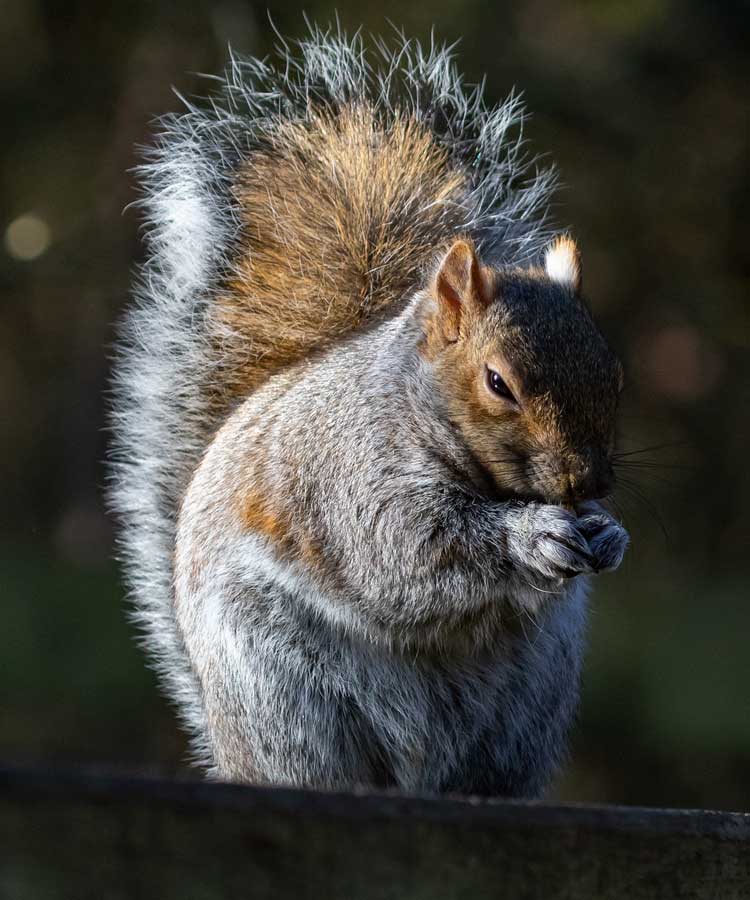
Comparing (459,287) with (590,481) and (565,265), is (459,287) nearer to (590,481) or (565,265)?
(565,265)

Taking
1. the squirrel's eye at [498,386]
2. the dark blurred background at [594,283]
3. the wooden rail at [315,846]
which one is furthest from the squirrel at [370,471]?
the dark blurred background at [594,283]

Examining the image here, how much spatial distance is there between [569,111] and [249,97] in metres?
3.59

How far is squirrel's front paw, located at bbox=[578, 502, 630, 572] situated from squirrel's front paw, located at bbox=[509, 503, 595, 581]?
11 millimetres

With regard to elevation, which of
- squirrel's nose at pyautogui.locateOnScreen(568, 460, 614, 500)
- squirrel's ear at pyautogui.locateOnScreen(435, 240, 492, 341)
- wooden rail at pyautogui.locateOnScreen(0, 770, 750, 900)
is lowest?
wooden rail at pyautogui.locateOnScreen(0, 770, 750, 900)

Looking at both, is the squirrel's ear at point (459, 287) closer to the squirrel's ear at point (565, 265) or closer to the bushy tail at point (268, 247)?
the squirrel's ear at point (565, 265)

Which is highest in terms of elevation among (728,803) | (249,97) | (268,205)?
(249,97)

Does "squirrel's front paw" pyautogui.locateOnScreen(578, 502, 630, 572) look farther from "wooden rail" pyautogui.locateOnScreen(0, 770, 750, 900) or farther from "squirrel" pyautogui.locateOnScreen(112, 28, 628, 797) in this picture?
"wooden rail" pyautogui.locateOnScreen(0, 770, 750, 900)

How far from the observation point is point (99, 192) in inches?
266

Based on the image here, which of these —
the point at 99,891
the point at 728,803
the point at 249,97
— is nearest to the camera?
the point at 99,891

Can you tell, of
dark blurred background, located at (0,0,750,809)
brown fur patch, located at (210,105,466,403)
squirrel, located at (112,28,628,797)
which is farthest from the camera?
dark blurred background, located at (0,0,750,809)

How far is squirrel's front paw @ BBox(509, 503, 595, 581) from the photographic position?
6.10ft

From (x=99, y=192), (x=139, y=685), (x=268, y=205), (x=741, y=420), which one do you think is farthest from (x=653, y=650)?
(x=268, y=205)

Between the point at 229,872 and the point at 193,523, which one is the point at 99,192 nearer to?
the point at 193,523

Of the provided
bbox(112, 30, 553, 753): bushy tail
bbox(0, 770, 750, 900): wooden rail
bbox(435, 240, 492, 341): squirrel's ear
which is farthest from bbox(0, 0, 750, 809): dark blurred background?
bbox(0, 770, 750, 900): wooden rail
